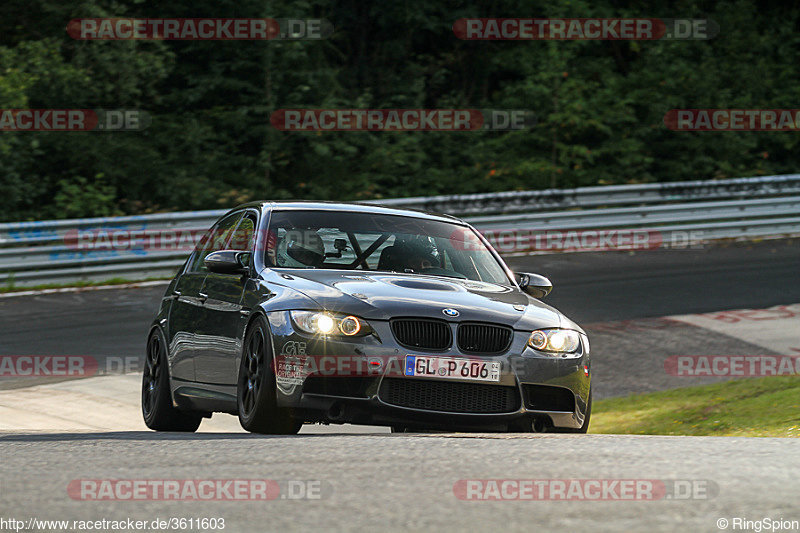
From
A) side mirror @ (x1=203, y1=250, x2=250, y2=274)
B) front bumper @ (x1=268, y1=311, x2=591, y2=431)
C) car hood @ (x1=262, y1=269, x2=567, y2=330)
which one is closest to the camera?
front bumper @ (x1=268, y1=311, x2=591, y2=431)

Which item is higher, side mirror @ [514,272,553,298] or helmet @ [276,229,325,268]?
helmet @ [276,229,325,268]

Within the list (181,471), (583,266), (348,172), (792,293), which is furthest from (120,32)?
(181,471)

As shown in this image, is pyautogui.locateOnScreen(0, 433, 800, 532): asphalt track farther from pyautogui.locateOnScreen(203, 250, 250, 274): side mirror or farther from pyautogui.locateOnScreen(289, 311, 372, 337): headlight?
pyautogui.locateOnScreen(203, 250, 250, 274): side mirror

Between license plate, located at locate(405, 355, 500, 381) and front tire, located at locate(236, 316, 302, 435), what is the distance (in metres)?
0.74

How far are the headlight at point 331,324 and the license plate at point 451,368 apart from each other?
32cm

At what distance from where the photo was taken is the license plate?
24.3 feet

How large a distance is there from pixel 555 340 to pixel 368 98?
19.2m

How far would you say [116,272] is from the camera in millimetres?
19031

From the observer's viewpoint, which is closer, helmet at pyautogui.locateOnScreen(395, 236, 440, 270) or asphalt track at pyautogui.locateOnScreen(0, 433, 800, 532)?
asphalt track at pyautogui.locateOnScreen(0, 433, 800, 532)

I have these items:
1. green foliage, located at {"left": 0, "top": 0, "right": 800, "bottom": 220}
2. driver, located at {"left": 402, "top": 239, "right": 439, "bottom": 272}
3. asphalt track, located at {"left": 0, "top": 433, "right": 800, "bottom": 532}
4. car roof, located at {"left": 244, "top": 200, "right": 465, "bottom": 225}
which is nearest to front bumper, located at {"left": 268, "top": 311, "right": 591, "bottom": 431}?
asphalt track, located at {"left": 0, "top": 433, "right": 800, "bottom": 532}

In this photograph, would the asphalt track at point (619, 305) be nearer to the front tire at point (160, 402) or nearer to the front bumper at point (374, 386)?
the front tire at point (160, 402)

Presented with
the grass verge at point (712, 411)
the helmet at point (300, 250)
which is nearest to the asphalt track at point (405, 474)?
the helmet at point (300, 250)

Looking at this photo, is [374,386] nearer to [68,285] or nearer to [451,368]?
[451,368]

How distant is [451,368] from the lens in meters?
7.45
